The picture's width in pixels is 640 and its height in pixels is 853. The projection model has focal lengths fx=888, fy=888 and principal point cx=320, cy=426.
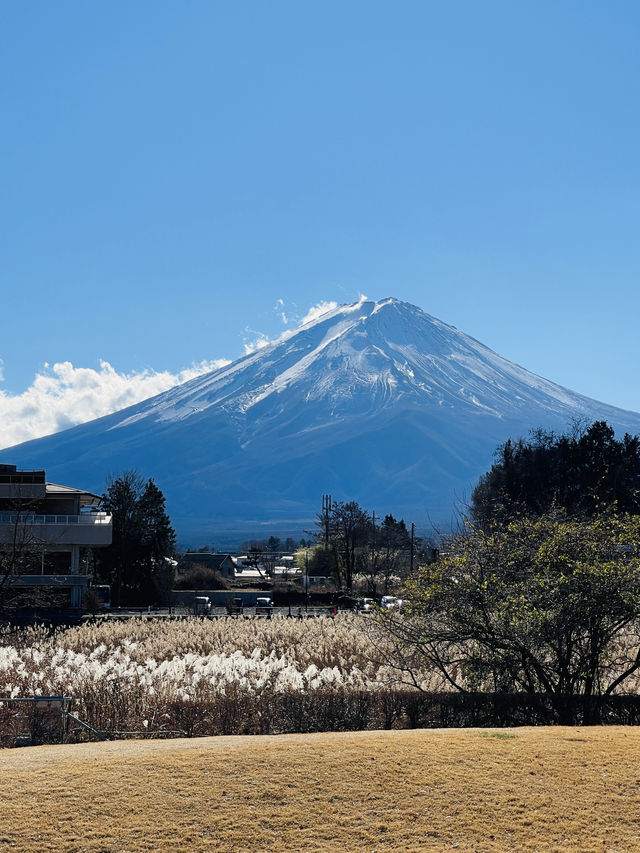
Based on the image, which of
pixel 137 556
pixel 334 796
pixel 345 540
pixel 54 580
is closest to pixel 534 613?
pixel 334 796

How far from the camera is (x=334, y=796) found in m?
12.1

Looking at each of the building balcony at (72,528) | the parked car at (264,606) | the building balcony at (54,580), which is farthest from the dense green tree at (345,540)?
the building balcony at (54,580)

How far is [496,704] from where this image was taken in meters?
17.9

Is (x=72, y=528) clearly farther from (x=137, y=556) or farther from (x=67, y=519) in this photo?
(x=137, y=556)

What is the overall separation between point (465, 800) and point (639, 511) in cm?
5351

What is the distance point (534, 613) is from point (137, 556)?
2083 inches

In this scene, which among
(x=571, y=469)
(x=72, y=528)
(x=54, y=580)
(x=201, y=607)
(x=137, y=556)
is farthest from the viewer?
(x=571, y=469)

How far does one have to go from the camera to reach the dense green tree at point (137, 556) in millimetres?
66188

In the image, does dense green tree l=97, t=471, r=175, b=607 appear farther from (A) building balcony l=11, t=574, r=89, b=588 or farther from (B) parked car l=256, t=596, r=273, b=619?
(A) building balcony l=11, t=574, r=89, b=588

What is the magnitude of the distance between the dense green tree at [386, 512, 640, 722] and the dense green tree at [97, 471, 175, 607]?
158 ft

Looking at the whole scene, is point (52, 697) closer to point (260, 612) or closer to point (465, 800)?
point (465, 800)

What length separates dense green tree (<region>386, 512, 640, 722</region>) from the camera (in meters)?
18.0

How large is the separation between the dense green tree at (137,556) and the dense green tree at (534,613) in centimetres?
4821

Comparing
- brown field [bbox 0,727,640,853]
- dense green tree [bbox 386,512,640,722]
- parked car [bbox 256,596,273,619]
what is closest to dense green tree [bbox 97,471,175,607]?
parked car [bbox 256,596,273,619]
